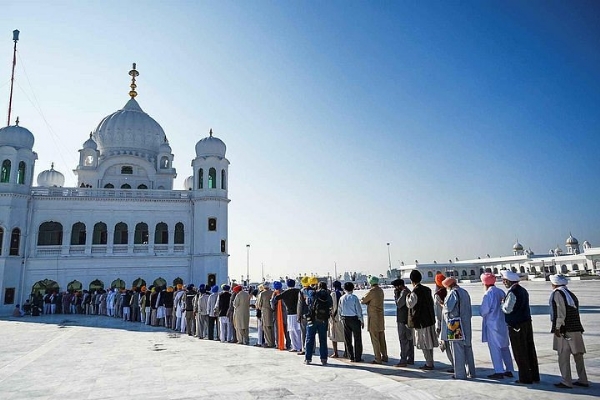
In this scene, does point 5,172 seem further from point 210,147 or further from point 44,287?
point 210,147

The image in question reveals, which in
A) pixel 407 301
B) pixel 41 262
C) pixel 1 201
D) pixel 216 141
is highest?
pixel 216 141

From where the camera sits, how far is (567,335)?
6.17 meters

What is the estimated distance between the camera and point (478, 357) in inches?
330

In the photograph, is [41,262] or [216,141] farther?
[216,141]

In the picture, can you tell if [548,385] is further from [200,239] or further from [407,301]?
[200,239]

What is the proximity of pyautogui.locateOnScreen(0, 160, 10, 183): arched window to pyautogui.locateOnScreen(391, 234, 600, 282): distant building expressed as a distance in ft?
209

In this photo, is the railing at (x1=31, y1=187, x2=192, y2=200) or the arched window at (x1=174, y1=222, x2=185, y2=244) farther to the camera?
the arched window at (x1=174, y1=222, x2=185, y2=244)

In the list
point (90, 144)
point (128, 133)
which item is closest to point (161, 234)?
point (128, 133)

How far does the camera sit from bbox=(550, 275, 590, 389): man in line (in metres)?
5.89

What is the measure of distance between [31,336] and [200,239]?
61.2 feet

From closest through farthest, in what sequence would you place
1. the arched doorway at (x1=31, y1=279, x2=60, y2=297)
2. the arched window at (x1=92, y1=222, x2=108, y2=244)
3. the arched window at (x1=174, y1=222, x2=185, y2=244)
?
the arched doorway at (x1=31, y1=279, x2=60, y2=297) < the arched window at (x1=92, y1=222, x2=108, y2=244) < the arched window at (x1=174, y1=222, x2=185, y2=244)

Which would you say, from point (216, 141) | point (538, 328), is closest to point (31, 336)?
point (538, 328)

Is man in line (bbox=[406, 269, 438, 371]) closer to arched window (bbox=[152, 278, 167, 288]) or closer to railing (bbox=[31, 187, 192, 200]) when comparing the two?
arched window (bbox=[152, 278, 167, 288])

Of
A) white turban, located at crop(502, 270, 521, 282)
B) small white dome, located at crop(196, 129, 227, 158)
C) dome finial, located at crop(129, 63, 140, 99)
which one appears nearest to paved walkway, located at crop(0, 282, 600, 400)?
white turban, located at crop(502, 270, 521, 282)
